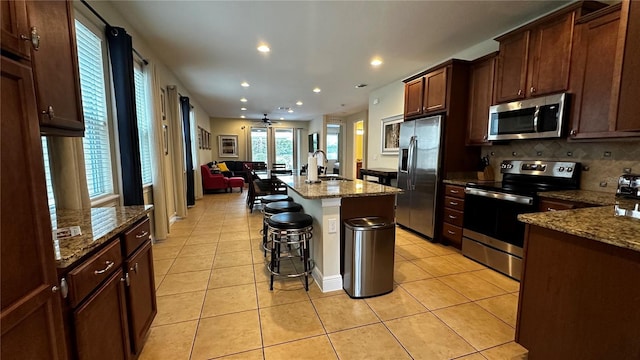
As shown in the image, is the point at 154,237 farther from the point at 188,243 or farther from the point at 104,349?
the point at 104,349

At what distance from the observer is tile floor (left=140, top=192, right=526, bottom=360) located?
1.74 metres

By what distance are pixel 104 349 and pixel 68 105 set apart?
1.25 meters

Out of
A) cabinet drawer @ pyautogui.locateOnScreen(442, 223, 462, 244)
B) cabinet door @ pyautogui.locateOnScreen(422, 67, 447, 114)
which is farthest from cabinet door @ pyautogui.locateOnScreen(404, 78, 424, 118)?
cabinet drawer @ pyautogui.locateOnScreen(442, 223, 462, 244)

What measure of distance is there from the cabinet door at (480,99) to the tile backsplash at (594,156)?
458mm

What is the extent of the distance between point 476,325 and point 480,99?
2.69 meters

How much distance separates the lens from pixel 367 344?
1785 mm

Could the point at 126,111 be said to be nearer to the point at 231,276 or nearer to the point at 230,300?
the point at 231,276

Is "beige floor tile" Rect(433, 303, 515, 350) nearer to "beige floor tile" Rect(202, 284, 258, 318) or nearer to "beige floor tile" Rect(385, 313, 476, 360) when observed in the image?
"beige floor tile" Rect(385, 313, 476, 360)

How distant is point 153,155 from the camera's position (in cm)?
370

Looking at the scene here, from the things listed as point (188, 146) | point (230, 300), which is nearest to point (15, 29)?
point (230, 300)

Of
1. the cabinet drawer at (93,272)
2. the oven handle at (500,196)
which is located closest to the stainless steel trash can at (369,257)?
the oven handle at (500,196)

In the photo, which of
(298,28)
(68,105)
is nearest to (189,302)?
(68,105)

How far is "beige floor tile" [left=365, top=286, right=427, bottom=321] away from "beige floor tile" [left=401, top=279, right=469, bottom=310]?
80 mm

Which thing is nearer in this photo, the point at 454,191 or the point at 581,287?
the point at 581,287
